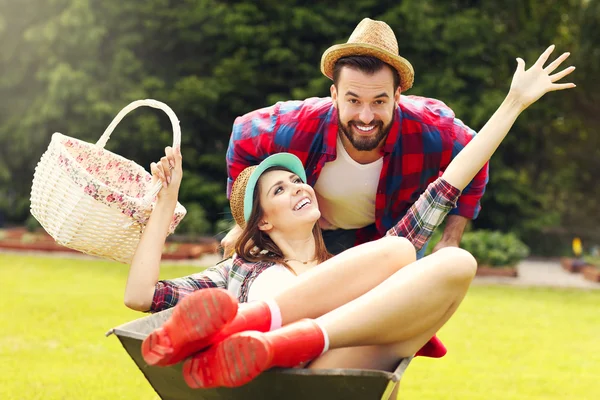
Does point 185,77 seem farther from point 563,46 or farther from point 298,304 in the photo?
point 298,304

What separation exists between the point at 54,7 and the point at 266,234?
9855 mm

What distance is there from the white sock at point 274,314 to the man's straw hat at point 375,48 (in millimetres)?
1198

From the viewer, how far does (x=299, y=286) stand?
2088 mm

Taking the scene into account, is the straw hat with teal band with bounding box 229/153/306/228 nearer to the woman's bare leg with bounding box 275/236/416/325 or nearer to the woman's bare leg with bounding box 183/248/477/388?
the woman's bare leg with bounding box 275/236/416/325

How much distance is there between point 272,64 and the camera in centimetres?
1178

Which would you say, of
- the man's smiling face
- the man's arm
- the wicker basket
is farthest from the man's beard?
the wicker basket

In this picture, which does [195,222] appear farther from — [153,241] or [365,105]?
[153,241]

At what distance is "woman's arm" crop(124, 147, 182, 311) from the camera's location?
2.28 m

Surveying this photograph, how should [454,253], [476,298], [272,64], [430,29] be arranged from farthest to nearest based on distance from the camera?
[272,64], [430,29], [476,298], [454,253]

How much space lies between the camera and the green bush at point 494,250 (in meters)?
8.85

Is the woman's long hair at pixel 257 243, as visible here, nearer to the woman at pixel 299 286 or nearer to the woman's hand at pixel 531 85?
the woman at pixel 299 286

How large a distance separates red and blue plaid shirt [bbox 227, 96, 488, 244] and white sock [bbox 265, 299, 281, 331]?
1.14 meters

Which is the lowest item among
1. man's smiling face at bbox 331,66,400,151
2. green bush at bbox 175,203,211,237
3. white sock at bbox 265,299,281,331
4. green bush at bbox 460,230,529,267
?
green bush at bbox 175,203,211,237

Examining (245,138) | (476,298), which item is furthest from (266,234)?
(476,298)
